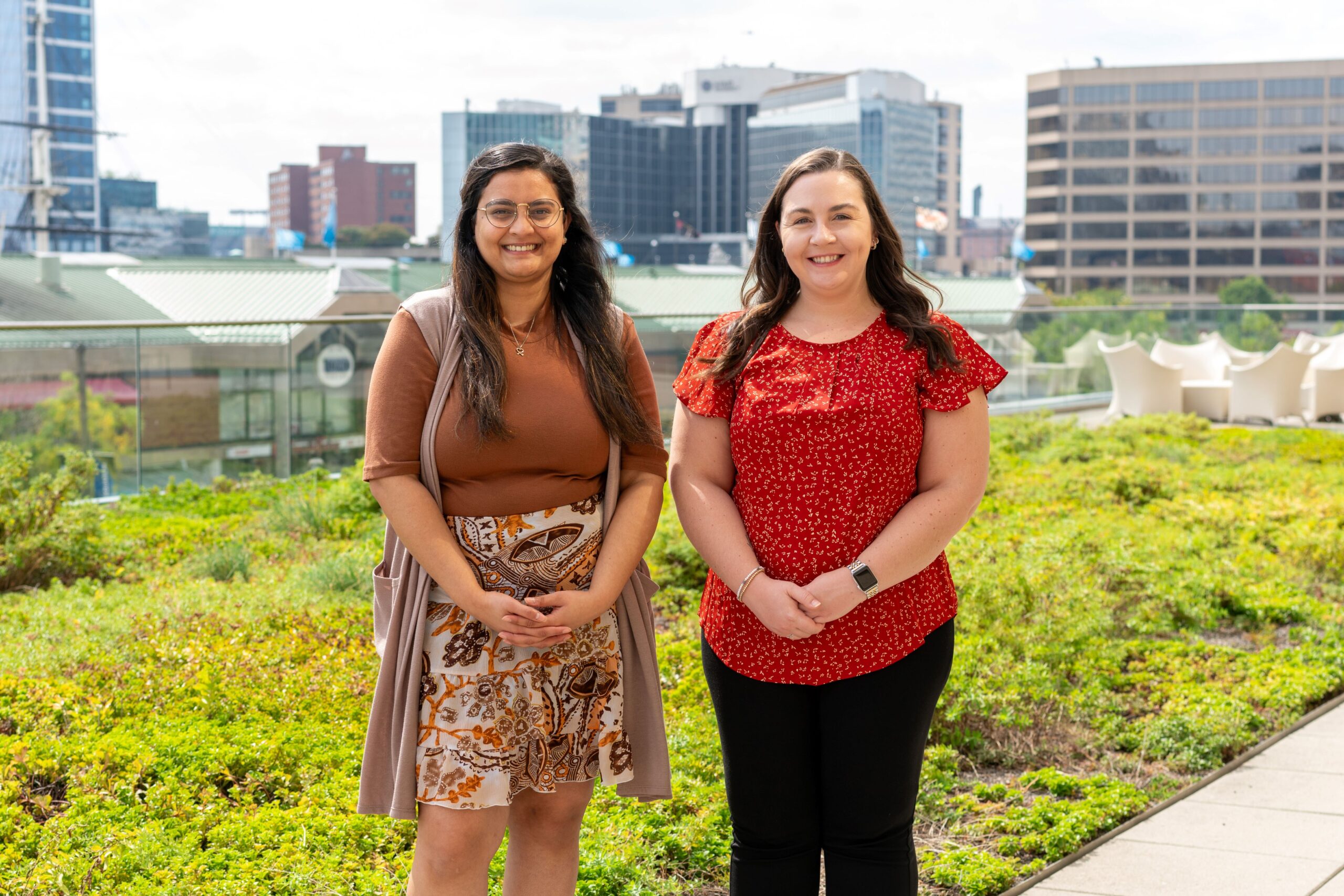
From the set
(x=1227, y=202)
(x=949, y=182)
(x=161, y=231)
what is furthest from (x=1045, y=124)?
(x=161, y=231)

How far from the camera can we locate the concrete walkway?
3.36 meters

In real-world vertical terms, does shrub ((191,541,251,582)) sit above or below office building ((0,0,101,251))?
below

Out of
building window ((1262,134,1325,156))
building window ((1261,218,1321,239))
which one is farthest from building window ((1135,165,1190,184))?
building window ((1261,218,1321,239))

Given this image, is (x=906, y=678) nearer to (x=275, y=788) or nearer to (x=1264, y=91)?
(x=275, y=788)

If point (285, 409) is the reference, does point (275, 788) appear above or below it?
below

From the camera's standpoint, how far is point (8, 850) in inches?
126

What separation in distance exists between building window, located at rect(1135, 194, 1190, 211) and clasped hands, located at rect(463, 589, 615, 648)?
148580 millimetres

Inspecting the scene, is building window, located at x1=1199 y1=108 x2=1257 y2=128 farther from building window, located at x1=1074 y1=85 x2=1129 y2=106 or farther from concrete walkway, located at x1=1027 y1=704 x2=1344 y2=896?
concrete walkway, located at x1=1027 y1=704 x2=1344 y2=896

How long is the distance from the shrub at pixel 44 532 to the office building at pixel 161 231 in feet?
401

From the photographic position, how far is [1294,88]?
134375 mm

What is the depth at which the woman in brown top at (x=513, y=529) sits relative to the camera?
2.36m

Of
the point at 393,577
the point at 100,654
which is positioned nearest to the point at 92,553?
the point at 100,654

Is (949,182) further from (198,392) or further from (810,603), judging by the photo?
(810,603)

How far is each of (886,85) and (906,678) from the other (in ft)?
501
